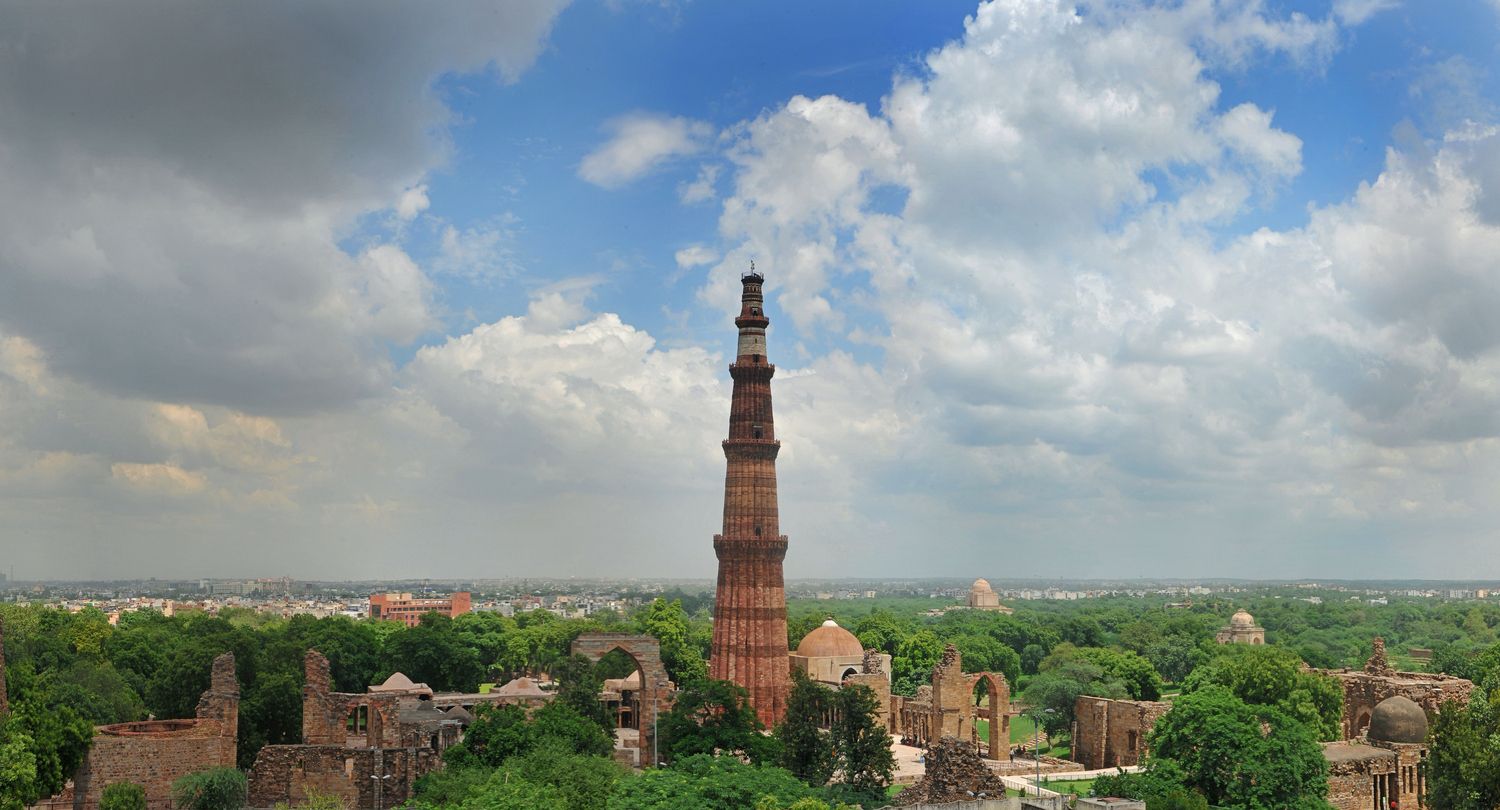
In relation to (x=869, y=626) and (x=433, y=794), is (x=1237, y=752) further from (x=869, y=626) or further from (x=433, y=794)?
(x=869, y=626)

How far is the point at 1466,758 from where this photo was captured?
2789cm

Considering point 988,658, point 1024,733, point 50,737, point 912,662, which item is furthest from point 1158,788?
point 988,658

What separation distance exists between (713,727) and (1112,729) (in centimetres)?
1875

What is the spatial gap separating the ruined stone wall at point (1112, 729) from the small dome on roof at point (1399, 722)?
7.24 m

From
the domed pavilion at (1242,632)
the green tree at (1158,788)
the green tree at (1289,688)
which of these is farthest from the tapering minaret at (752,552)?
the domed pavilion at (1242,632)

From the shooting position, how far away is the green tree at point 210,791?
101 ft

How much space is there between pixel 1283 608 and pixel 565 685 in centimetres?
14812

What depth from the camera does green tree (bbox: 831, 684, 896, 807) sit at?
3069 centimetres

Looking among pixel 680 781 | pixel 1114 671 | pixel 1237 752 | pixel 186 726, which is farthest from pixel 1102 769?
pixel 186 726

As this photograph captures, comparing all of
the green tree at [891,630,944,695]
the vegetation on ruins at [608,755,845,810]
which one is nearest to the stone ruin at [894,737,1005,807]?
the vegetation on ruins at [608,755,845,810]

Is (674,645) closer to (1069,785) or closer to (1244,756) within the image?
(1069,785)

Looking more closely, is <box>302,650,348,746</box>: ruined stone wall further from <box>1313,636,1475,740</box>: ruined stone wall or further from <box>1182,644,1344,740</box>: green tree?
<box>1313,636,1475,740</box>: ruined stone wall

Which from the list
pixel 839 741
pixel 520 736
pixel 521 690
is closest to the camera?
pixel 520 736

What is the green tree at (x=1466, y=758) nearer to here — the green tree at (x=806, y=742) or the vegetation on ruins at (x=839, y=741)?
the vegetation on ruins at (x=839, y=741)
